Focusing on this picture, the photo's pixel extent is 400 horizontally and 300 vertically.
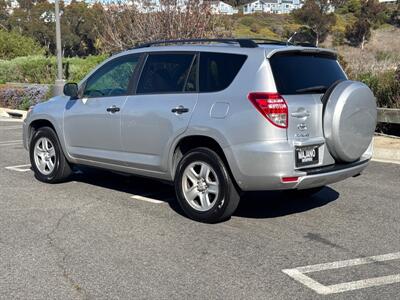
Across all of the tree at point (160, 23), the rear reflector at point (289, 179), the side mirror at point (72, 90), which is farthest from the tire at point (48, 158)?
the tree at point (160, 23)

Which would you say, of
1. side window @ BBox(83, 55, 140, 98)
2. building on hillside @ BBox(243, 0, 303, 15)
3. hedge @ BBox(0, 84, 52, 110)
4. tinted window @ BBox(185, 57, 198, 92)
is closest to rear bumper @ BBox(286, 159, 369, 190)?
tinted window @ BBox(185, 57, 198, 92)

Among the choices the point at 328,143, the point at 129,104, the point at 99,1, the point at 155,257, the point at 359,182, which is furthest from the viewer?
the point at 99,1

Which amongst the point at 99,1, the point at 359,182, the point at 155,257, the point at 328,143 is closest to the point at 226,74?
the point at 328,143

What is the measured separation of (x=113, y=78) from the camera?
280 inches

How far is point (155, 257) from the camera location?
5.00m

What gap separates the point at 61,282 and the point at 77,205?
2358mm

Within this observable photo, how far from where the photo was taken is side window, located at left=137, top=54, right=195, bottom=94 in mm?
6270

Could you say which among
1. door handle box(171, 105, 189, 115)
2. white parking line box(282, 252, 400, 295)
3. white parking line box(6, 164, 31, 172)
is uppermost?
door handle box(171, 105, 189, 115)

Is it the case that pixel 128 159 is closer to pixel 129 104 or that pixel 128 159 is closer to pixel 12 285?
pixel 129 104

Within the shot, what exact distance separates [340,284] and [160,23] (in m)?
16.0

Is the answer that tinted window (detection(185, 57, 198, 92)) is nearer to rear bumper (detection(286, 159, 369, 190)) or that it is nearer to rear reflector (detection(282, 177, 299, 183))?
rear reflector (detection(282, 177, 299, 183))

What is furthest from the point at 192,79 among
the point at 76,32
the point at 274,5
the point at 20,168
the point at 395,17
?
the point at 274,5

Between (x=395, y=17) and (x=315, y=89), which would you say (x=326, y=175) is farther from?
(x=395, y=17)

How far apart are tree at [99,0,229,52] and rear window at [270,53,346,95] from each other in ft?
43.1
